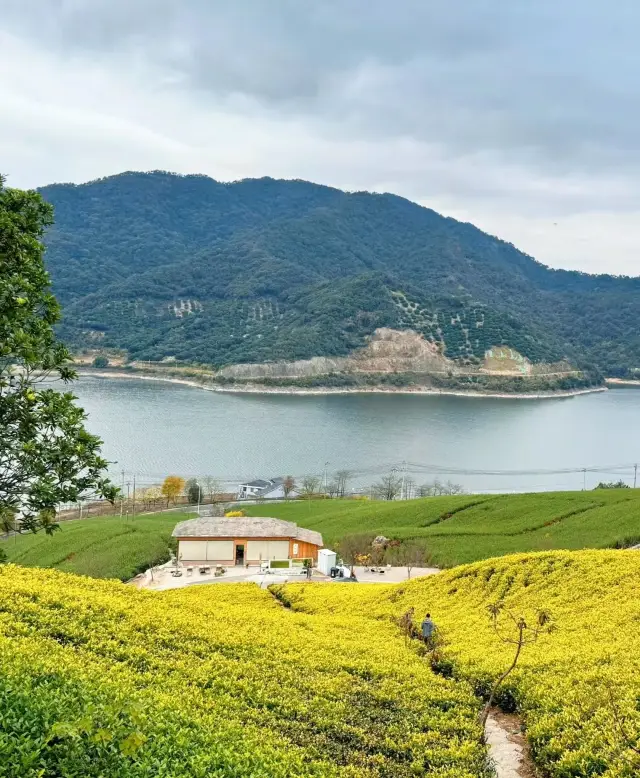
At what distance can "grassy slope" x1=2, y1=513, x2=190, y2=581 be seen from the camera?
92.0ft

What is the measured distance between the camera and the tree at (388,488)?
6431 centimetres

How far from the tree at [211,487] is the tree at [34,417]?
Answer: 52.7m

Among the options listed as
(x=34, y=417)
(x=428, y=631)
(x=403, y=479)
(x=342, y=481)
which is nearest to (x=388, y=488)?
(x=403, y=479)

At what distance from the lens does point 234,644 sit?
31.9 ft

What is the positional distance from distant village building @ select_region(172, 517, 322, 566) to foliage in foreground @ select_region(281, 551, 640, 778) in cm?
935

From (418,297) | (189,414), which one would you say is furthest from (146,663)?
(418,297)

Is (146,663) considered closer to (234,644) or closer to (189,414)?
(234,644)

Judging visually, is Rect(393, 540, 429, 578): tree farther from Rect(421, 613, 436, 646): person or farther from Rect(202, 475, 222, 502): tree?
Rect(202, 475, 222, 502): tree

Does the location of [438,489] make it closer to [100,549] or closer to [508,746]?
[100,549]

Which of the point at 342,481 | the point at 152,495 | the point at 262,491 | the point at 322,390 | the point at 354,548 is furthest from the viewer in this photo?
the point at 322,390

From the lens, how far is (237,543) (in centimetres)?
2992

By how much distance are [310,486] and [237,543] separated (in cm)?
3519

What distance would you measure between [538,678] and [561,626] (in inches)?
135

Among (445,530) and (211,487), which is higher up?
(445,530)
